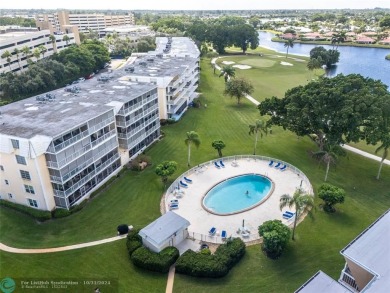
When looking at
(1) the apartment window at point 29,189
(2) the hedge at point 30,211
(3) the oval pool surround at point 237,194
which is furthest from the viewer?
(3) the oval pool surround at point 237,194

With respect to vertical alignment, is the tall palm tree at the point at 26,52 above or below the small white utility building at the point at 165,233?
above

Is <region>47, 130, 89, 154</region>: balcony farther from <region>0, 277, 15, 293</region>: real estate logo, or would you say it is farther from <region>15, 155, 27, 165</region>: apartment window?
<region>0, 277, 15, 293</region>: real estate logo

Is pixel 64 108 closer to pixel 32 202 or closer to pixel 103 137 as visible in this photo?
pixel 103 137

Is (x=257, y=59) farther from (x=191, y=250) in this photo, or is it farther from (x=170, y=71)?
(x=191, y=250)

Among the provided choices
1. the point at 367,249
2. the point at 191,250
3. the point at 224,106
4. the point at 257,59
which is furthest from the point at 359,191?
the point at 257,59

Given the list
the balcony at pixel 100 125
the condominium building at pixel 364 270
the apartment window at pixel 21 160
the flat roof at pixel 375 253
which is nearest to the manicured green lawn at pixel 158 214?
the condominium building at pixel 364 270

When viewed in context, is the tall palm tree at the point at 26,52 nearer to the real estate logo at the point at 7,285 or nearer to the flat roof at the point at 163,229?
the real estate logo at the point at 7,285

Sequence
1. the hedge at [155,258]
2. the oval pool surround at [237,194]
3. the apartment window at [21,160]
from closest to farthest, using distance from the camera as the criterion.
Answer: the hedge at [155,258] → the apartment window at [21,160] → the oval pool surround at [237,194]
